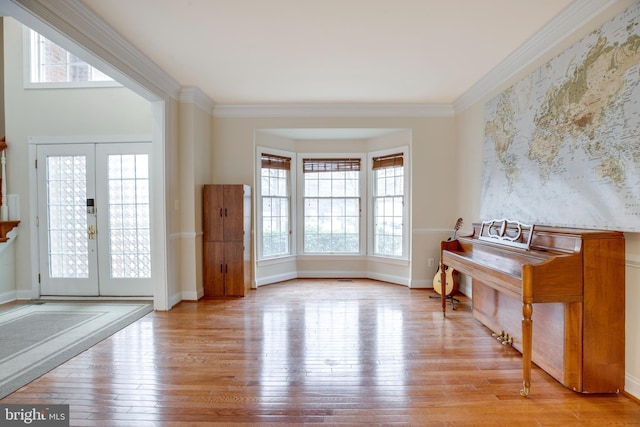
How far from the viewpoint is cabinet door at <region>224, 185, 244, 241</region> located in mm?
4535

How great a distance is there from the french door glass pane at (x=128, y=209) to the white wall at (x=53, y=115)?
43 centimetres

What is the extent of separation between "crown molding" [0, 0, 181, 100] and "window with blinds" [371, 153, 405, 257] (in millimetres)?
3407

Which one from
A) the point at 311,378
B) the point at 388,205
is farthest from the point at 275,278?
the point at 311,378

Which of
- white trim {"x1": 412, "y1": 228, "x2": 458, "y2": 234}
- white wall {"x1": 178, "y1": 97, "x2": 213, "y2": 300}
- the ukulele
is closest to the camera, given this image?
the ukulele

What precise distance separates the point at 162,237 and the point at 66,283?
1.76m

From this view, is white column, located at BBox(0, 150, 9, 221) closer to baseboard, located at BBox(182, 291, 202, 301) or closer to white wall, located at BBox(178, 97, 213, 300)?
white wall, located at BBox(178, 97, 213, 300)

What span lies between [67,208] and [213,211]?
196cm

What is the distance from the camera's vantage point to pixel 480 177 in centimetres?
406

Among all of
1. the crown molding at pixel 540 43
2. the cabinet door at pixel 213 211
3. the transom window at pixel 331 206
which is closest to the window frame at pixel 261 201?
the transom window at pixel 331 206

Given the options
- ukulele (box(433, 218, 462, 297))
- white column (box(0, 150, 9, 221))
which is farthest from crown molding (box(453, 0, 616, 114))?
white column (box(0, 150, 9, 221))

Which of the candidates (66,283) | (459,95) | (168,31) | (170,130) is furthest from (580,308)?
(66,283)

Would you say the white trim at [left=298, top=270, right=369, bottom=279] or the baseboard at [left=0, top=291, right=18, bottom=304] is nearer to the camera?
the baseboard at [left=0, top=291, right=18, bottom=304]

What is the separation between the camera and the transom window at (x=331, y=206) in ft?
18.7

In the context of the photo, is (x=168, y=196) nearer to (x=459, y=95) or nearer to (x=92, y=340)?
(x=92, y=340)
